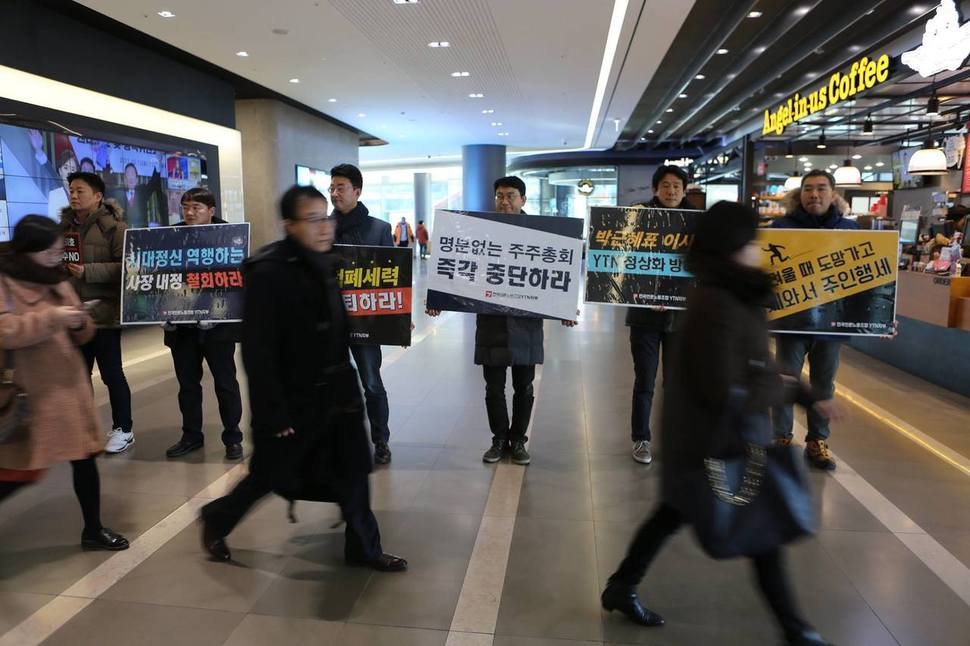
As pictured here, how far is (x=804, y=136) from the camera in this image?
53.4ft

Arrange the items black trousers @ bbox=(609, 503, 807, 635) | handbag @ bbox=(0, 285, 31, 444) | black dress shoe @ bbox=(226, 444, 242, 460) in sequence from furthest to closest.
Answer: black dress shoe @ bbox=(226, 444, 242, 460), handbag @ bbox=(0, 285, 31, 444), black trousers @ bbox=(609, 503, 807, 635)

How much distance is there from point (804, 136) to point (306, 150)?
41.4ft

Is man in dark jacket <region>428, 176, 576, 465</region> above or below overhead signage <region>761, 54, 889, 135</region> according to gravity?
below

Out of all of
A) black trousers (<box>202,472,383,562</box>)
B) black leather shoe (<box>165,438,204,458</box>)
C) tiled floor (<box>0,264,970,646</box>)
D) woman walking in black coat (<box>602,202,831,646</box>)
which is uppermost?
woman walking in black coat (<box>602,202,831,646</box>)

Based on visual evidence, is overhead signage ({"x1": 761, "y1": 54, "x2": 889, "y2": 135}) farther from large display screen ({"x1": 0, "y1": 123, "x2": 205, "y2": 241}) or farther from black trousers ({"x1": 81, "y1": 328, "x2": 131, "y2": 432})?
large display screen ({"x1": 0, "y1": 123, "x2": 205, "y2": 241})

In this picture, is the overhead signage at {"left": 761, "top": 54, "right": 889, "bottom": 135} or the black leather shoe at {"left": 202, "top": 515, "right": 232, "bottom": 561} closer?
the black leather shoe at {"left": 202, "top": 515, "right": 232, "bottom": 561}

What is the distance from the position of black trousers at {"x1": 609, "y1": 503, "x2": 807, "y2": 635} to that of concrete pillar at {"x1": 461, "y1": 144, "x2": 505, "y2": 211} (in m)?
20.5

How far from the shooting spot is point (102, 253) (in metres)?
3.87

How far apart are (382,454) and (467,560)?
1244 millimetres

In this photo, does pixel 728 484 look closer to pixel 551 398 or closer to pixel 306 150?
pixel 551 398

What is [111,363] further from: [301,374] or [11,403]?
[301,374]

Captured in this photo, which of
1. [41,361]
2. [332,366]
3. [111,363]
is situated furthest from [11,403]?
[111,363]

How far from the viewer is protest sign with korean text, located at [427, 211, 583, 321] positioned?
3.69 metres

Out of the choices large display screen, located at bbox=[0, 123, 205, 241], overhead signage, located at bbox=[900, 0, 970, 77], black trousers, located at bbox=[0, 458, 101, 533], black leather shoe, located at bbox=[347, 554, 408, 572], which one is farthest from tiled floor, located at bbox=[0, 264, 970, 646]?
large display screen, located at bbox=[0, 123, 205, 241]
